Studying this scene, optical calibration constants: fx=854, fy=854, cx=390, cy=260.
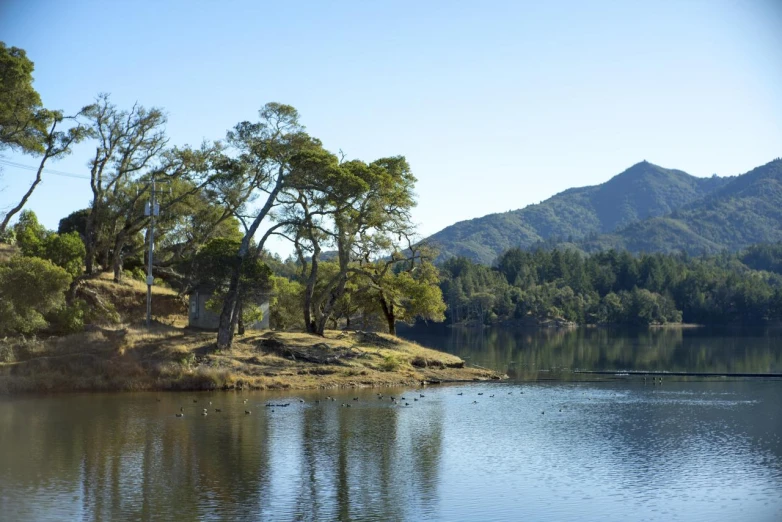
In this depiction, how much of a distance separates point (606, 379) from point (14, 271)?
38.0m

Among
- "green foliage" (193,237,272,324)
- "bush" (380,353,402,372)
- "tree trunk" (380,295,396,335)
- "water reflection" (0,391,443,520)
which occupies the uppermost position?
"green foliage" (193,237,272,324)

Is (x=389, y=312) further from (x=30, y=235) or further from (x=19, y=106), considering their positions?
(x=19, y=106)

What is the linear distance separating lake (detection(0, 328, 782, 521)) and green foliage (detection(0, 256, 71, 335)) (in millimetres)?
6553

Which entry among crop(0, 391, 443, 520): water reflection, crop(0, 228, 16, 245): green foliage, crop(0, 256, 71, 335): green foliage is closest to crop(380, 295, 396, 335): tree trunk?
crop(0, 391, 443, 520): water reflection

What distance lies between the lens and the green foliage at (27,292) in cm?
4738

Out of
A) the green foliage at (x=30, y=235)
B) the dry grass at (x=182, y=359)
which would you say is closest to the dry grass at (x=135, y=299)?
the dry grass at (x=182, y=359)

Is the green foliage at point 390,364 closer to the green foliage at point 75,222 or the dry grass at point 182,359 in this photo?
the dry grass at point 182,359

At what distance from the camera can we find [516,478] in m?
26.9

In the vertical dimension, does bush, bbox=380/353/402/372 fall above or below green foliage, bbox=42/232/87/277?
below

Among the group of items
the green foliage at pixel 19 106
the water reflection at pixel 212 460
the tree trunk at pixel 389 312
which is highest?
the green foliage at pixel 19 106

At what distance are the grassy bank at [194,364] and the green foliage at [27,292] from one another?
1282mm

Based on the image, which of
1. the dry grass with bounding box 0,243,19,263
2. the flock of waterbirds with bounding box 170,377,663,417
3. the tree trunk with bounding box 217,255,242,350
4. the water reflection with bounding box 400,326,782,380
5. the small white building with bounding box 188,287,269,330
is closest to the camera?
the flock of waterbirds with bounding box 170,377,663,417

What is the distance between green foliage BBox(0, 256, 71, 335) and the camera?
47375 millimetres

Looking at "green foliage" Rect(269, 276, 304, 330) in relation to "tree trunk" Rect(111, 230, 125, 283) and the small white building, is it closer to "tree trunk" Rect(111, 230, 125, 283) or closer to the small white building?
the small white building
